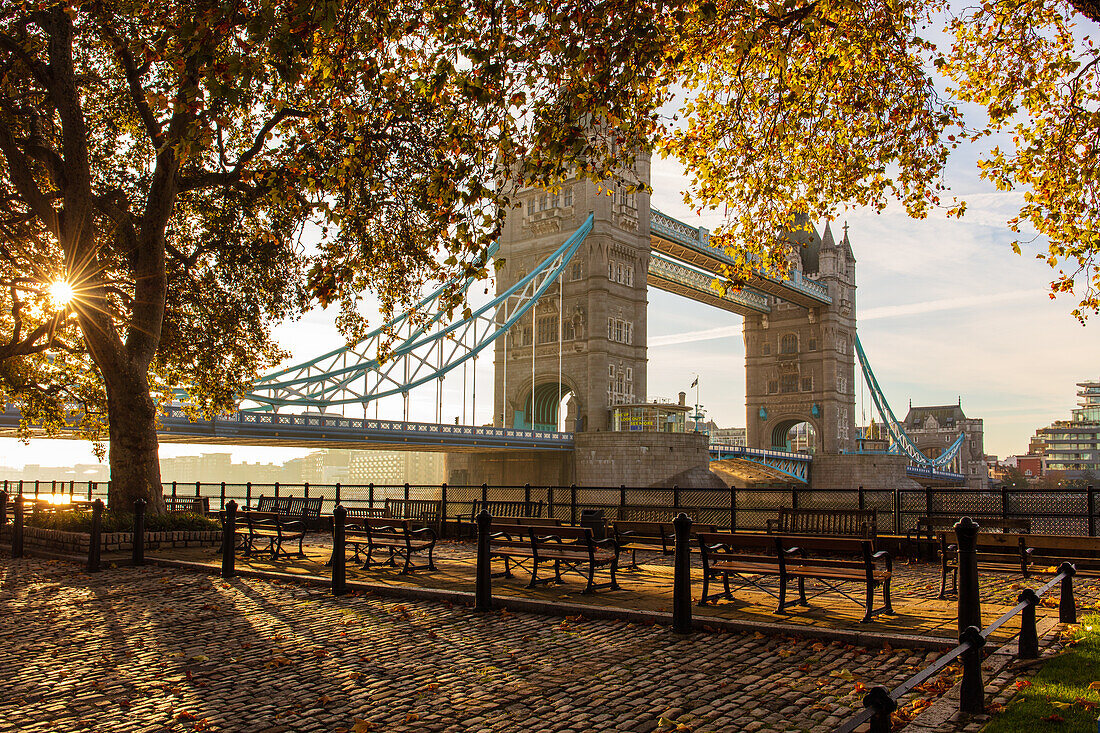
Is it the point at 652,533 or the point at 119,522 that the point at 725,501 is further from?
the point at 119,522

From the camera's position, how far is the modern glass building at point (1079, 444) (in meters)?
104

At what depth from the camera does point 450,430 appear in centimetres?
4062

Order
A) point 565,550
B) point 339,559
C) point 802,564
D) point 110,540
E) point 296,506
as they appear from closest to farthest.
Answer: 1. point 802,564
2. point 339,559
3. point 565,550
4. point 110,540
5. point 296,506

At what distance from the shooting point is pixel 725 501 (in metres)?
31.4

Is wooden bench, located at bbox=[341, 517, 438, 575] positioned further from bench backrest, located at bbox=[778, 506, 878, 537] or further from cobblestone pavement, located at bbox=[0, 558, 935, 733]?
bench backrest, located at bbox=[778, 506, 878, 537]

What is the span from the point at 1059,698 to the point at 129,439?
13.2m

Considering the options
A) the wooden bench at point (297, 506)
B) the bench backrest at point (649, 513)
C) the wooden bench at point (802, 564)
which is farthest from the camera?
the wooden bench at point (297, 506)

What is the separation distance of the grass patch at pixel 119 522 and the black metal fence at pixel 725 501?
2.30 feet

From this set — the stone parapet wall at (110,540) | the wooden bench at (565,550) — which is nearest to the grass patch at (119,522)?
the stone parapet wall at (110,540)

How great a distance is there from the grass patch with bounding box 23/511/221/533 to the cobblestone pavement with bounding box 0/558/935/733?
4.90 metres

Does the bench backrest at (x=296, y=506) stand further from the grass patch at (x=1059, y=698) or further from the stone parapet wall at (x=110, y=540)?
the grass patch at (x=1059, y=698)

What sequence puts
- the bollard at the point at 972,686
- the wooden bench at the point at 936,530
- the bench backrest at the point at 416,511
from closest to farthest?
the bollard at the point at 972,686 → the wooden bench at the point at 936,530 → the bench backrest at the point at 416,511

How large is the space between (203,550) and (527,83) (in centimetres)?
979

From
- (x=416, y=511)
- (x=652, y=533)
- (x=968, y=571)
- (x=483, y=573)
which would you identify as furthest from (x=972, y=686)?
(x=416, y=511)
